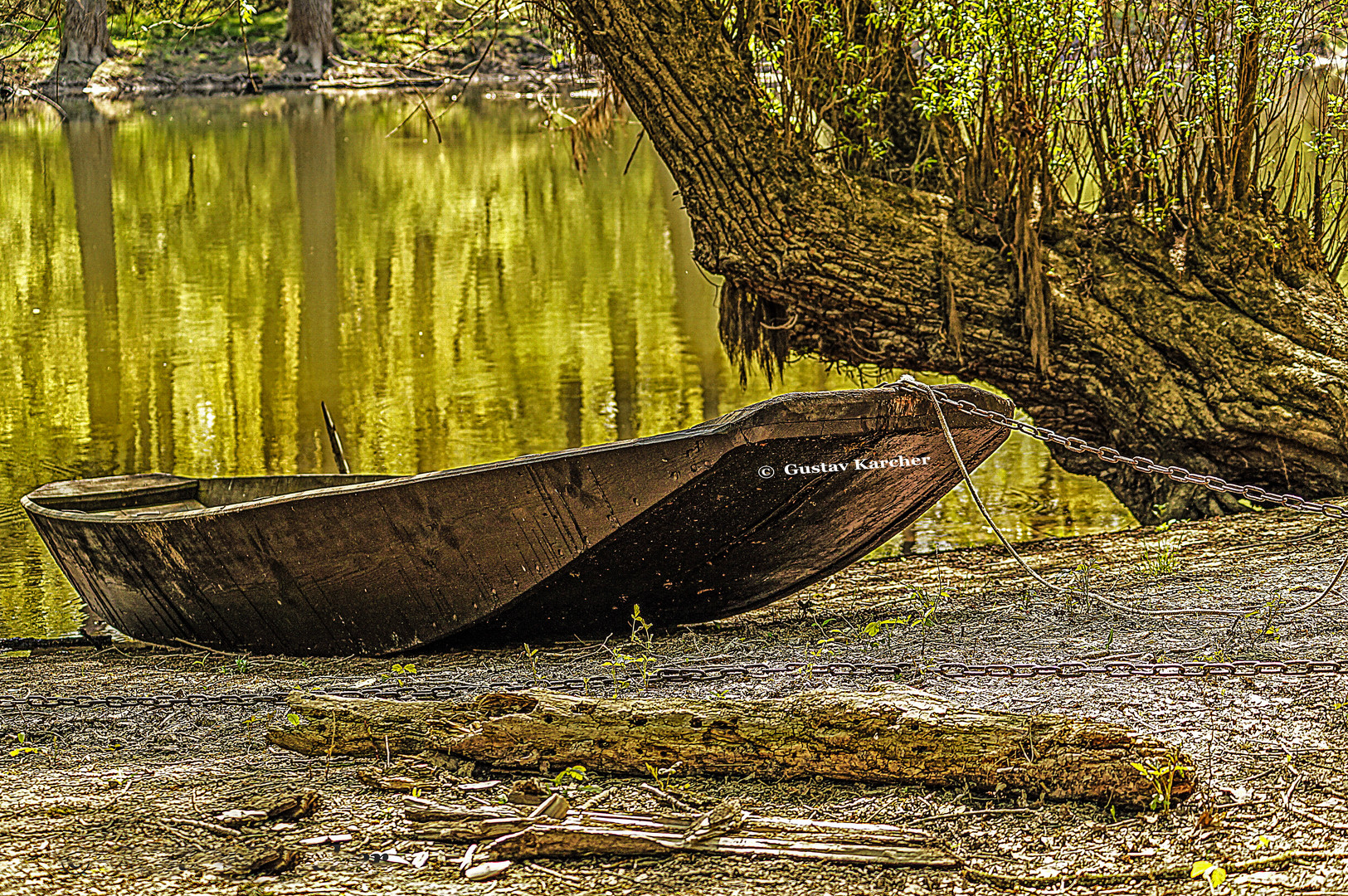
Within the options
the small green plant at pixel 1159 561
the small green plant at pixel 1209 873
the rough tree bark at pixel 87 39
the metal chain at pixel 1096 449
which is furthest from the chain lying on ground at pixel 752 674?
the rough tree bark at pixel 87 39

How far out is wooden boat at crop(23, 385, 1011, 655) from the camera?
4.77 meters

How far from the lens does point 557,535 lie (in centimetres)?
499

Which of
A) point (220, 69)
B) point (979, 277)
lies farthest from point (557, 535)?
point (220, 69)

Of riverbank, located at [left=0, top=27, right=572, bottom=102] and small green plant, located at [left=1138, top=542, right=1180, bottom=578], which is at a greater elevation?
riverbank, located at [left=0, top=27, right=572, bottom=102]

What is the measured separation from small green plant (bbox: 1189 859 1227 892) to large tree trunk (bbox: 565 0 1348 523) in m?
4.45

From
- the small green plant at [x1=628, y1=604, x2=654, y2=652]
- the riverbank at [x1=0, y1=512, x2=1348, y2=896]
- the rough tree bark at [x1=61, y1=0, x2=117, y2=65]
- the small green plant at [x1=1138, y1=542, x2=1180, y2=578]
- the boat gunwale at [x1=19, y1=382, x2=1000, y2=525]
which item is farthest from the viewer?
the rough tree bark at [x1=61, y1=0, x2=117, y2=65]

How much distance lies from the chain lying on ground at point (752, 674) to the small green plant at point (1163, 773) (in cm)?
93

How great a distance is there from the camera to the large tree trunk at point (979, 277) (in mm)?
7020

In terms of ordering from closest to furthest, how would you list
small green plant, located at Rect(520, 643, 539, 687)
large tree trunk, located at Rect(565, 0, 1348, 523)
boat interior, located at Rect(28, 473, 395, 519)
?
small green plant, located at Rect(520, 643, 539, 687) < boat interior, located at Rect(28, 473, 395, 519) < large tree trunk, located at Rect(565, 0, 1348, 523)

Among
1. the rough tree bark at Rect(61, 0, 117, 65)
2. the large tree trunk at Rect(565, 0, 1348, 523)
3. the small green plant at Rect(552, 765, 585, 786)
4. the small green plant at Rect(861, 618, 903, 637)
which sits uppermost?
the rough tree bark at Rect(61, 0, 117, 65)

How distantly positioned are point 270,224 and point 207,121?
19889mm

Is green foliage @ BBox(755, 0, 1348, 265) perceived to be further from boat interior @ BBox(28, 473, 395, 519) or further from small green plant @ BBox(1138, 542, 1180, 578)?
boat interior @ BBox(28, 473, 395, 519)

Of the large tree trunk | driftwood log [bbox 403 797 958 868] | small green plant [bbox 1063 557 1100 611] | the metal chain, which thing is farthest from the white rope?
the large tree trunk

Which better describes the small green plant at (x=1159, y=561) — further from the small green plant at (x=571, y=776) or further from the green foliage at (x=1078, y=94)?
the small green plant at (x=571, y=776)
